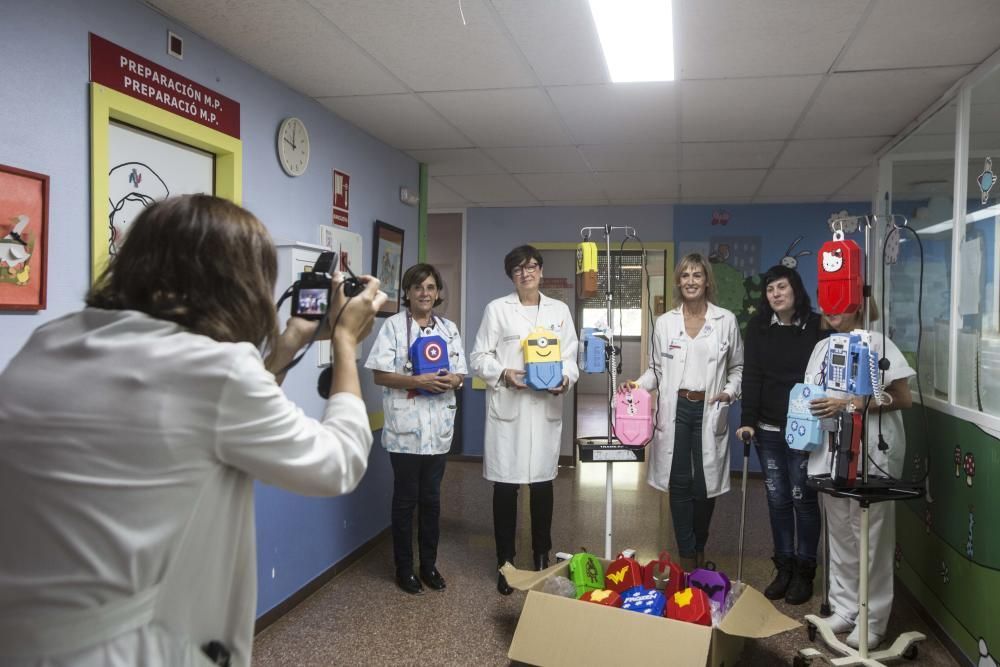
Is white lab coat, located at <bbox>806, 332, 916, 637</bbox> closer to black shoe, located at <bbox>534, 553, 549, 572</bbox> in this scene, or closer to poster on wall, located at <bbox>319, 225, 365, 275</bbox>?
black shoe, located at <bbox>534, 553, 549, 572</bbox>

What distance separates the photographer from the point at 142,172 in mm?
2408

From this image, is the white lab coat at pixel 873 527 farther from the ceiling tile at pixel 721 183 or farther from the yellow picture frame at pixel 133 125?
the yellow picture frame at pixel 133 125

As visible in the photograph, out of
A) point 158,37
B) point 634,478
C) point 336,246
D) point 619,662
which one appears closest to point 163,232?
point 158,37

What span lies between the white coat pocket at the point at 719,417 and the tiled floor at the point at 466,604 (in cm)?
78

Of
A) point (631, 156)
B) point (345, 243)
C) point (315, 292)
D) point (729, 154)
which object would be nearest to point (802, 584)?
point (729, 154)

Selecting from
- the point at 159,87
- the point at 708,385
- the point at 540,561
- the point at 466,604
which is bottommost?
the point at 466,604

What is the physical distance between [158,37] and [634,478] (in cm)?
460

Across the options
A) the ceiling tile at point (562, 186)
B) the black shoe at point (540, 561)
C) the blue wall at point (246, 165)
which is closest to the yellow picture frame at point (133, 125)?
the blue wall at point (246, 165)

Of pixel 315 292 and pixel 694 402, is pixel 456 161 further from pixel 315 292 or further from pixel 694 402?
pixel 315 292

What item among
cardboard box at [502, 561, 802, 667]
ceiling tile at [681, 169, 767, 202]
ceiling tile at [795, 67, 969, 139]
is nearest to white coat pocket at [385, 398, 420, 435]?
cardboard box at [502, 561, 802, 667]

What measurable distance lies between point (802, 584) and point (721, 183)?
287cm

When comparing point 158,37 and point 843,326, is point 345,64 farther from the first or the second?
point 843,326

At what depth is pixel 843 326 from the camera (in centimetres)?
283

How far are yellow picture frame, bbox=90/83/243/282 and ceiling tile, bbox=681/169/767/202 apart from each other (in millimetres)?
3035
